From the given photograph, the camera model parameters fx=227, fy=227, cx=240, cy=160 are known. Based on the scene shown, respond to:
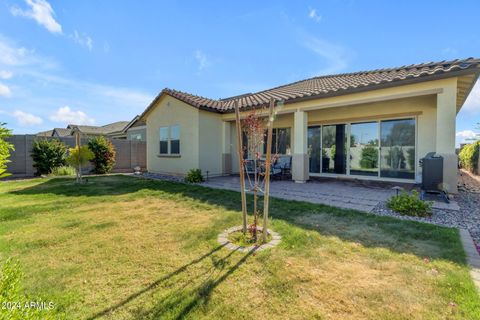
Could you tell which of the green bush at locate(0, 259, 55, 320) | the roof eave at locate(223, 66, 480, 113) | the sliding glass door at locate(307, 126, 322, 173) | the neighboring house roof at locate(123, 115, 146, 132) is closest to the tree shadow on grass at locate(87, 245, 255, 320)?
the green bush at locate(0, 259, 55, 320)

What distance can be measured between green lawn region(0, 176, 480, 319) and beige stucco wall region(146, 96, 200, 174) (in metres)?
6.16

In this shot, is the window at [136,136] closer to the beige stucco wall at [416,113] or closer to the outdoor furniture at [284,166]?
the outdoor furniture at [284,166]

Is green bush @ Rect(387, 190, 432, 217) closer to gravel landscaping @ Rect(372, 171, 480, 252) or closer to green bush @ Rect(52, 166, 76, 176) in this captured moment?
gravel landscaping @ Rect(372, 171, 480, 252)

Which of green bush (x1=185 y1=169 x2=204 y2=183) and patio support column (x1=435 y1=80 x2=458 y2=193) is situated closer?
patio support column (x1=435 y1=80 x2=458 y2=193)

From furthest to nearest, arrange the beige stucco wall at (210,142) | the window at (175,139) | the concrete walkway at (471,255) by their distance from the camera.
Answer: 1. the window at (175,139)
2. the beige stucco wall at (210,142)
3. the concrete walkway at (471,255)

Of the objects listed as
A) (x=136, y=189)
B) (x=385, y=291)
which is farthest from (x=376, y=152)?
(x=136, y=189)

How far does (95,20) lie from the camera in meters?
8.32

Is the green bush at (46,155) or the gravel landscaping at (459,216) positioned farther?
the green bush at (46,155)

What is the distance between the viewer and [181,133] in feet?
39.2

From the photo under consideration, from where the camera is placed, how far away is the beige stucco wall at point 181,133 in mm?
11195

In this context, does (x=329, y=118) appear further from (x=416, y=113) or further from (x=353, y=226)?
(x=353, y=226)

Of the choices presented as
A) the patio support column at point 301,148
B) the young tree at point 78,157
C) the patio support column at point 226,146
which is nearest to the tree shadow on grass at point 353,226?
the young tree at point 78,157

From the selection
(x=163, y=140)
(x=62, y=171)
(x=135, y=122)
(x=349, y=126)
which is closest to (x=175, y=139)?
(x=163, y=140)

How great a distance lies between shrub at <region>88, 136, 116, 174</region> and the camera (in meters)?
13.8
